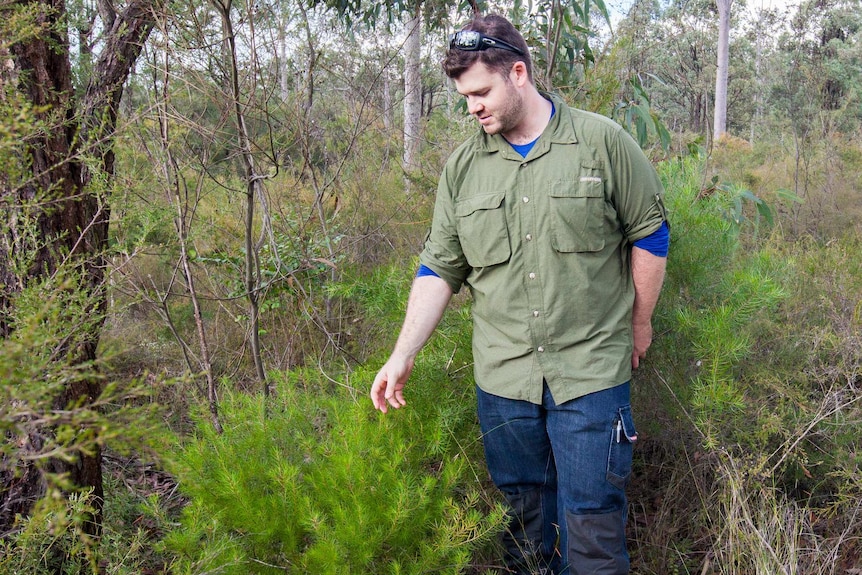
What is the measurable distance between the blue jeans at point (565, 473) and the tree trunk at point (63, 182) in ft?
4.51

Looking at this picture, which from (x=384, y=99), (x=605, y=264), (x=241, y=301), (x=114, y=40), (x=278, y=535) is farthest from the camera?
(x=384, y=99)

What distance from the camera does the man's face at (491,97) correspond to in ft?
7.35

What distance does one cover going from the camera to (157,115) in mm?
3057

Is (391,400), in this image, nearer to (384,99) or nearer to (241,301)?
(241,301)

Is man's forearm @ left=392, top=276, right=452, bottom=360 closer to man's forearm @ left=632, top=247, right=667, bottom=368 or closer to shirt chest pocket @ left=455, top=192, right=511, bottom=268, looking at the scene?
shirt chest pocket @ left=455, top=192, right=511, bottom=268

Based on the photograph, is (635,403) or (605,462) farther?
(635,403)

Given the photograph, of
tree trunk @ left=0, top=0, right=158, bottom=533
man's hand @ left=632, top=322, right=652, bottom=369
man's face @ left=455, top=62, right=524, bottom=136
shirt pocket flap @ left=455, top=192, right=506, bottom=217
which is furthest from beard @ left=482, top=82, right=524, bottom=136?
tree trunk @ left=0, top=0, right=158, bottom=533

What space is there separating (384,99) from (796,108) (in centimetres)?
714

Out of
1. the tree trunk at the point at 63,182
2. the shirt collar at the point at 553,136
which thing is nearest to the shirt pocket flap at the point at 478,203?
the shirt collar at the point at 553,136

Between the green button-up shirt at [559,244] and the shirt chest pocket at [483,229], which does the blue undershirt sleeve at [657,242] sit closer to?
the green button-up shirt at [559,244]

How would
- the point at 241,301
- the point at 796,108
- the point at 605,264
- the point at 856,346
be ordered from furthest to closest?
the point at 796,108 → the point at 241,301 → the point at 856,346 → the point at 605,264

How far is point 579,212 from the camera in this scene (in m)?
2.25

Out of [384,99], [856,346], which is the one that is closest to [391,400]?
[856,346]

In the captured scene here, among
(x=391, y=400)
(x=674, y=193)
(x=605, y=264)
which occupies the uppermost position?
(x=674, y=193)
